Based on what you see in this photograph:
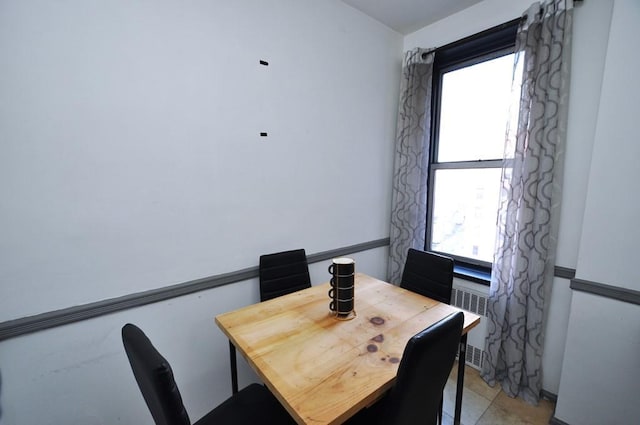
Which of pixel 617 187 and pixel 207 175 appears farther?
pixel 207 175

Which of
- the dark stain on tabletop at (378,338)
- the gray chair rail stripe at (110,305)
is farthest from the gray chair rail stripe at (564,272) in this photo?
the gray chair rail stripe at (110,305)

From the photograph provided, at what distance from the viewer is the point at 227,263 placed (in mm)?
1668

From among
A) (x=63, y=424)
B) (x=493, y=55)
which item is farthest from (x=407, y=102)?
(x=63, y=424)

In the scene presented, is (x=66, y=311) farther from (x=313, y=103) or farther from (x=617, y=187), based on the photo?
(x=617, y=187)

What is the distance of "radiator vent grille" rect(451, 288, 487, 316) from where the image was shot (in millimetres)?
2125

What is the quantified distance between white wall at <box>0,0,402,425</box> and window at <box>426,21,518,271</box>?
1121mm

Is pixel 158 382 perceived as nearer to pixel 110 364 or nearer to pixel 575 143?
pixel 110 364

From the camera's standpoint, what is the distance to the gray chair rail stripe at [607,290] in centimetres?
140

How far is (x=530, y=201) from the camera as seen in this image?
180 centimetres

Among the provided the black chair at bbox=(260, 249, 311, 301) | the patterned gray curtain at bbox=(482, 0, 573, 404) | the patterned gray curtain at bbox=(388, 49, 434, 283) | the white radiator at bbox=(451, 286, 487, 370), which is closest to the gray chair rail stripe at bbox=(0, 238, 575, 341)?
the black chair at bbox=(260, 249, 311, 301)

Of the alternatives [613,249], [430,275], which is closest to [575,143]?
[613,249]

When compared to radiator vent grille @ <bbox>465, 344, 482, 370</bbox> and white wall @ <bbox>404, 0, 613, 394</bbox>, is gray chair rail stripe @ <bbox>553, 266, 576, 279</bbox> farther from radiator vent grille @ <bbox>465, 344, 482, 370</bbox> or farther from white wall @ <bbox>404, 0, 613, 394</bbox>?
radiator vent grille @ <bbox>465, 344, 482, 370</bbox>

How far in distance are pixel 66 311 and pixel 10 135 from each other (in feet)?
2.59

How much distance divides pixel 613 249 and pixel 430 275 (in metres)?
0.97
